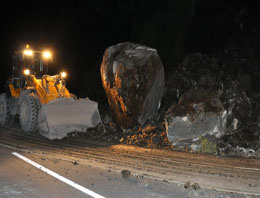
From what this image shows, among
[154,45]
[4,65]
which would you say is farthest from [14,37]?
[154,45]

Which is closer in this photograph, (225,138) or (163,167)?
(163,167)

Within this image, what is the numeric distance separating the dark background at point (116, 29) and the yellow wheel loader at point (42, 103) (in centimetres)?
103

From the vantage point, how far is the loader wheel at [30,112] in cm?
1015

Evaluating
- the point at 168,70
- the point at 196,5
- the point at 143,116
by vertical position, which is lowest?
the point at 143,116

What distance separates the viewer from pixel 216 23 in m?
15.8

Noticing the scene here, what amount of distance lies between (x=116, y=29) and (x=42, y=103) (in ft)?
58.9

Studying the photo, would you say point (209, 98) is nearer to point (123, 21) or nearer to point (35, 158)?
point (35, 158)

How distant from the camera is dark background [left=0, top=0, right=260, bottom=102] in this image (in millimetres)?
15039

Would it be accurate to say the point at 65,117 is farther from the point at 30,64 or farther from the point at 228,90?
the point at 228,90

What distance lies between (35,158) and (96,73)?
57.6ft

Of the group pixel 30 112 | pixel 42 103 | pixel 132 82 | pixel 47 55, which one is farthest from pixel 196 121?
pixel 47 55

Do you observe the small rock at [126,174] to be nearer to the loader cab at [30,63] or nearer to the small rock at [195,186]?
the small rock at [195,186]

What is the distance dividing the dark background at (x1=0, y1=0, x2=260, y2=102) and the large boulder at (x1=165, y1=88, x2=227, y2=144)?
589cm

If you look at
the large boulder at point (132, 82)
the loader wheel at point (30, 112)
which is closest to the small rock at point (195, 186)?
the large boulder at point (132, 82)
